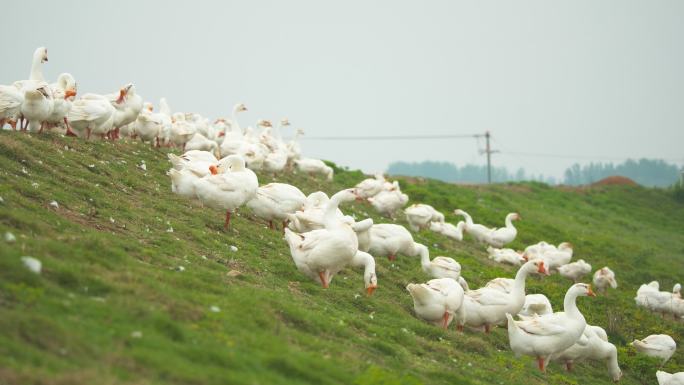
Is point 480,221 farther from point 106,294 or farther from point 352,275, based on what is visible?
point 106,294

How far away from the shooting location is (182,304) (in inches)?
384

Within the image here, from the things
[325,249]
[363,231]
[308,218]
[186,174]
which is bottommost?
[363,231]

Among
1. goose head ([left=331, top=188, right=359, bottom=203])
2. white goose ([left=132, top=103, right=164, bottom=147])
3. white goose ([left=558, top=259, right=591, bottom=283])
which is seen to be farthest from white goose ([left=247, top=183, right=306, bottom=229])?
white goose ([left=558, top=259, right=591, bottom=283])

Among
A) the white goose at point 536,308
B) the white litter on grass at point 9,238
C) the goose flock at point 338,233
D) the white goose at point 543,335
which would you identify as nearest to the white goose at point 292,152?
the goose flock at point 338,233

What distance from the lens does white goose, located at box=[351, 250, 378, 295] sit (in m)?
15.1

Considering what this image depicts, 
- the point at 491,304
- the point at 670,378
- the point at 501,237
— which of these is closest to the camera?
the point at 491,304

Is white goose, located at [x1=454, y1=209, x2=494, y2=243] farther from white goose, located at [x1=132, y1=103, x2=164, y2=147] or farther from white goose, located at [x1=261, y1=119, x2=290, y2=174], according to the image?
white goose, located at [x1=132, y1=103, x2=164, y2=147]

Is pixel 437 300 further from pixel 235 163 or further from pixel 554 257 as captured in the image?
pixel 554 257

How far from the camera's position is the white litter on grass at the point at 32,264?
9.16 meters

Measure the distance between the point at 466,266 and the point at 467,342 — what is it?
8.53 m

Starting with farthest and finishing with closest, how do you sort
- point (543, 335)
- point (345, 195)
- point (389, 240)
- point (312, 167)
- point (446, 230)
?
1. point (312, 167)
2. point (446, 230)
3. point (389, 240)
4. point (345, 195)
5. point (543, 335)

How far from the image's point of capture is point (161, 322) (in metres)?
8.97

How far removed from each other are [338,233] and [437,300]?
2.28 meters

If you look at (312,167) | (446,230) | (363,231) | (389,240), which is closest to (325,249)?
(363,231)
